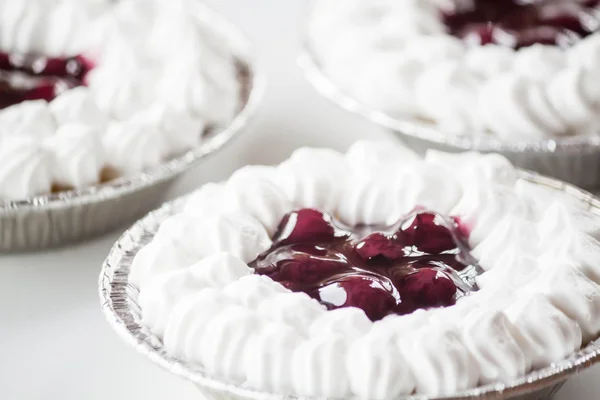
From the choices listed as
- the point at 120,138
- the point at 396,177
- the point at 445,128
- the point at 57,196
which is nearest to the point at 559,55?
the point at 445,128

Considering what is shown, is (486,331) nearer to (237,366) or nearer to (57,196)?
(237,366)

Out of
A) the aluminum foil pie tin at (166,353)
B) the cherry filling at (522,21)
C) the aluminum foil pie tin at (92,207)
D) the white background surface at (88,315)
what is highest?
the cherry filling at (522,21)

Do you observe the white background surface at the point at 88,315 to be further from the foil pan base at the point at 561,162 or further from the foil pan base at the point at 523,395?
the foil pan base at the point at 561,162

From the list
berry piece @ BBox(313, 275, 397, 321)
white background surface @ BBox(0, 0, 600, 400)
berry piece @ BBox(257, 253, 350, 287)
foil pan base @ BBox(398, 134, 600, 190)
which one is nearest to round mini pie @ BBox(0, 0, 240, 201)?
white background surface @ BBox(0, 0, 600, 400)

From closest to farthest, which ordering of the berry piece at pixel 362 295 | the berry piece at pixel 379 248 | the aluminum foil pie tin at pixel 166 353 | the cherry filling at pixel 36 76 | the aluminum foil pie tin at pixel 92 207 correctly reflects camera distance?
1. the aluminum foil pie tin at pixel 166 353
2. the berry piece at pixel 362 295
3. the berry piece at pixel 379 248
4. the aluminum foil pie tin at pixel 92 207
5. the cherry filling at pixel 36 76

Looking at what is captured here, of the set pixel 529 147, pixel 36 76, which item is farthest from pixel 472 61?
pixel 36 76

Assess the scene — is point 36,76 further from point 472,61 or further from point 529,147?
point 529,147

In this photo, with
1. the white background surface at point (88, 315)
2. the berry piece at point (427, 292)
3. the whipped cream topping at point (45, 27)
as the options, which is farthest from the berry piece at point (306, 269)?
the whipped cream topping at point (45, 27)

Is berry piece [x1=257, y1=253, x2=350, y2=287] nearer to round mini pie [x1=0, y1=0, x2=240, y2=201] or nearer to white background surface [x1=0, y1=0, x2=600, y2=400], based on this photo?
white background surface [x1=0, y1=0, x2=600, y2=400]
